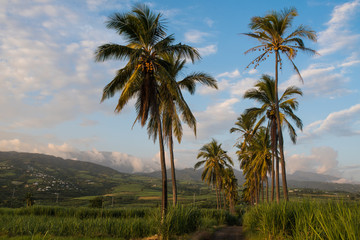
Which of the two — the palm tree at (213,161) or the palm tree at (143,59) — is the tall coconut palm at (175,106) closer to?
the palm tree at (143,59)

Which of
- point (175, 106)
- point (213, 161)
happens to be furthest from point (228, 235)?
point (213, 161)

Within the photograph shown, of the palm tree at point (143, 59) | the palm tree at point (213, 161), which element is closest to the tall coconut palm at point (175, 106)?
the palm tree at point (143, 59)

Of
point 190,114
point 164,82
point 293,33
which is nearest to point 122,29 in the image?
point 164,82

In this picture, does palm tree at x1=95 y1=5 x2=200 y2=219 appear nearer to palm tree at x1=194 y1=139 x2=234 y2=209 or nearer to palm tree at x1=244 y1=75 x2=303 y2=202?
palm tree at x1=244 y1=75 x2=303 y2=202


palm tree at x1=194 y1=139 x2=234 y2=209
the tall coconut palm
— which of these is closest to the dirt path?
the tall coconut palm

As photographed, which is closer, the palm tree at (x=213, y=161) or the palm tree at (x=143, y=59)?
the palm tree at (x=143, y=59)

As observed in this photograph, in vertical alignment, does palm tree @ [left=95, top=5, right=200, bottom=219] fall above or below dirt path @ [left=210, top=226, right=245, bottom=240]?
above

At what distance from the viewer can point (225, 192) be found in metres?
49.0

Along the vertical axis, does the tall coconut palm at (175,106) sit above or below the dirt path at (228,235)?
above

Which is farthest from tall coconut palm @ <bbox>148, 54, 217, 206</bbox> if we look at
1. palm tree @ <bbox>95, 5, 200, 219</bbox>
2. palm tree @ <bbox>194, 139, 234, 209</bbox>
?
palm tree @ <bbox>194, 139, 234, 209</bbox>

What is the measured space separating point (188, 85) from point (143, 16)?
699cm

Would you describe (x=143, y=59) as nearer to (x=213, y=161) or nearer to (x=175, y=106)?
(x=175, y=106)

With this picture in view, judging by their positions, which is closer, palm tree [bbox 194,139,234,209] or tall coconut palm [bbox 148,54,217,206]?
tall coconut palm [bbox 148,54,217,206]

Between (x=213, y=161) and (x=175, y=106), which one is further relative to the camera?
(x=213, y=161)
